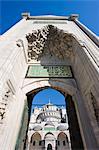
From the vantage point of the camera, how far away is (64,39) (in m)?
6.21

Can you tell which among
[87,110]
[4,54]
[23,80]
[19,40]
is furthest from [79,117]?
[19,40]

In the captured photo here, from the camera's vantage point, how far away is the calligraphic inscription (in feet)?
18.8

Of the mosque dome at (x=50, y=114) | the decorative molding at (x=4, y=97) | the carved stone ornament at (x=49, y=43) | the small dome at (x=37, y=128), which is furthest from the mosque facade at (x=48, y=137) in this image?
the decorative molding at (x=4, y=97)

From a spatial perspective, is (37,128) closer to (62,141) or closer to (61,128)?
(61,128)

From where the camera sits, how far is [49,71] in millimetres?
5953

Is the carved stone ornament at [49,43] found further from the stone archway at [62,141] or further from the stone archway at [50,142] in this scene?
the stone archway at [62,141]

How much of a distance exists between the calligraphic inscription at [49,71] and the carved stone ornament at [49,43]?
0.53m

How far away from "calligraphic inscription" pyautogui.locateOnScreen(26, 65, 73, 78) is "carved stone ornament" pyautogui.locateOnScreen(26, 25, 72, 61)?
532 millimetres

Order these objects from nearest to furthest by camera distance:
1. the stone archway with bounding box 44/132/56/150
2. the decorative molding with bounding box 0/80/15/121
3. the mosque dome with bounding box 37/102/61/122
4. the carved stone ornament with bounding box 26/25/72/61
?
the decorative molding with bounding box 0/80/15/121, the carved stone ornament with bounding box 26/25/72/61, the stone archway with bounding box 44/132/56/150, the mosque dome with bounding box 37/102/61/122

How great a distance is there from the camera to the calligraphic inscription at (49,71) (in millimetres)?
5719

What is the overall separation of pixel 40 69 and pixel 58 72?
2.35ft

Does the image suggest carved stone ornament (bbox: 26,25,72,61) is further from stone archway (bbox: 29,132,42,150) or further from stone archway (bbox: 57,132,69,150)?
stone archway (bbox: 57,132,69,150)

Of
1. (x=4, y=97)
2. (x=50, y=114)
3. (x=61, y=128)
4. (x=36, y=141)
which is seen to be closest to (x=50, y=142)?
(x=36, y=141)

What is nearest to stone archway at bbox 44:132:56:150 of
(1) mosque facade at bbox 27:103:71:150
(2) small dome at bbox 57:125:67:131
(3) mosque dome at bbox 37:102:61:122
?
(1) mosque facade at bbox 27:103:71:150
